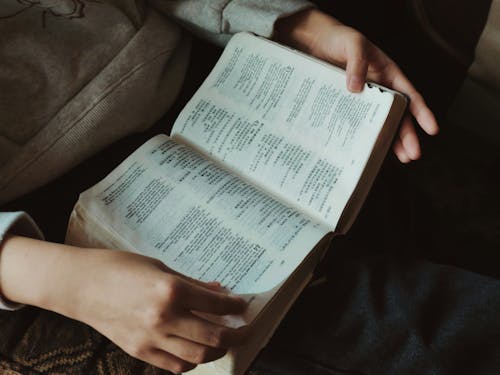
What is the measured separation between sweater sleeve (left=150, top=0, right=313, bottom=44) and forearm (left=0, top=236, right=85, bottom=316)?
16.5 inches

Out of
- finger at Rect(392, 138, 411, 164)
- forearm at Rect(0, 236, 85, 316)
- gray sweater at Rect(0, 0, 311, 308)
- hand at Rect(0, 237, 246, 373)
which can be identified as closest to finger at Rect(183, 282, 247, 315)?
hand at Rect(0, 237, 246, 373)

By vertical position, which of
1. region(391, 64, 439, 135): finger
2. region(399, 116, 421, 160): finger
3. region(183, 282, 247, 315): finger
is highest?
region(391, 64, 439, 135): finger

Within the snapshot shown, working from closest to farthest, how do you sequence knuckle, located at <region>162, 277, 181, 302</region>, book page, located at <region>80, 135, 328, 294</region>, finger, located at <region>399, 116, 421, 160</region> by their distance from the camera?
1. knuckle, located at <region>162, 277, 181, 302</region>
2. book page, located at <region>80, 135, 328, 294</region>
3. finger, located at <region>399, 116, 421, 160</region>

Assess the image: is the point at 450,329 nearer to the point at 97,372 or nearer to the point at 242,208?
the point at 242,208

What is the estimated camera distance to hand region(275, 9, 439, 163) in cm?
64

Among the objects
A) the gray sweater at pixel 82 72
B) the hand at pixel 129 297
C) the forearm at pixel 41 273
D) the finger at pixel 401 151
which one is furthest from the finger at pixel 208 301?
the finger at pixel 401 151

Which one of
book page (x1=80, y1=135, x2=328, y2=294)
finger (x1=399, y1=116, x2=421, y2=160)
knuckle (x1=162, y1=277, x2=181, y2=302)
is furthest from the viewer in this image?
finger (x1=399, y1=116, x2=421, y2=160)

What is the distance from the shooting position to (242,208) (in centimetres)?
59

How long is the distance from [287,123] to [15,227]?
36cm

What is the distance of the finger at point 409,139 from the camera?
0.65 m

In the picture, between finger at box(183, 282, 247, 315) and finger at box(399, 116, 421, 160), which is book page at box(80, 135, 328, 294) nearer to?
finger at box(183, 282, 247, 315)

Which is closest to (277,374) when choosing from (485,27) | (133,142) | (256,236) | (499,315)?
(256,236)

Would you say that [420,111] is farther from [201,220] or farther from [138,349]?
[138,349]

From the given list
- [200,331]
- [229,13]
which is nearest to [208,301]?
[200,331]
